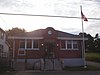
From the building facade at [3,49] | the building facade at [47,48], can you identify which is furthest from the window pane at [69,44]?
the building facade at [3,49]

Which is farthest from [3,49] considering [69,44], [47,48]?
[69,44]

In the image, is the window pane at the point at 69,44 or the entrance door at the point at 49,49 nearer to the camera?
the entrance door at the point at 49,49

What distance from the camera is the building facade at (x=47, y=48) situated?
29719 mm

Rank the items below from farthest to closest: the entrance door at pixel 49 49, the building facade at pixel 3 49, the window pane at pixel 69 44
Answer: the window pane at pixel 69 44
the entrance door at pixel 49 49
the building facade at pixel 3 49

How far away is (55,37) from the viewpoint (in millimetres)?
30422

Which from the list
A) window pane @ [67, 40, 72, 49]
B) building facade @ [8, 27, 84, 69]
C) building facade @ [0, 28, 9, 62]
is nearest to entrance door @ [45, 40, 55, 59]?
building facade @ [8, 27, 84, 69]

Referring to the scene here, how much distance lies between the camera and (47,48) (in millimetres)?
30828

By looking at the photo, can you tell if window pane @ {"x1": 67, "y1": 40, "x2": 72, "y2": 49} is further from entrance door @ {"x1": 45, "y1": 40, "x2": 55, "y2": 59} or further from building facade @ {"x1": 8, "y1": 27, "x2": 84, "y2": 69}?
entrance door @ {"x1": 45, "y1": 40, "x2": 55, "y2": 59}

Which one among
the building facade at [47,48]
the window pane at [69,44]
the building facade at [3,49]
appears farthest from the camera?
the window pane at [69,44]

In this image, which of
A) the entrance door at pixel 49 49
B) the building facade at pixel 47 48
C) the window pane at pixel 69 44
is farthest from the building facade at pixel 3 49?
the window pane at pixel 69 44

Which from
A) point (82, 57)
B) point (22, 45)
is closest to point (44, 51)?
point (22, 45)

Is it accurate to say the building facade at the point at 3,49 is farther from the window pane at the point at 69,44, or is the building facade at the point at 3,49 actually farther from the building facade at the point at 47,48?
the window pane at the point at 69,44

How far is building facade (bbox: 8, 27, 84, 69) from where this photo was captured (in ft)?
97.5

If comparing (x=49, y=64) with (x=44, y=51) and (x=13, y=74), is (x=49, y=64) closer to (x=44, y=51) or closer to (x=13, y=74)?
(x=44, y=51)
